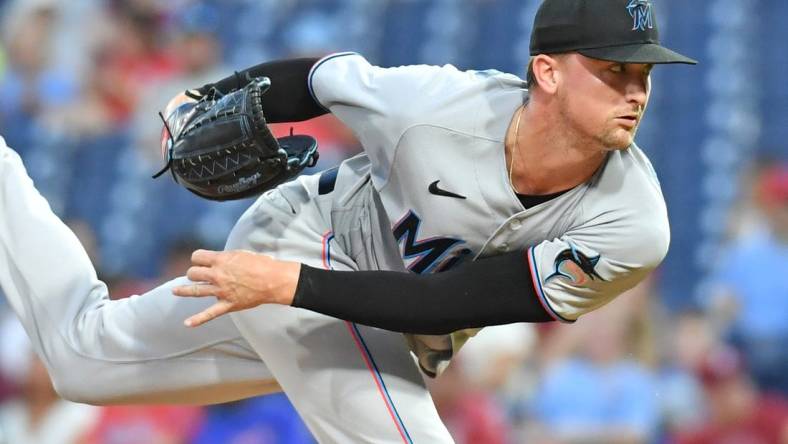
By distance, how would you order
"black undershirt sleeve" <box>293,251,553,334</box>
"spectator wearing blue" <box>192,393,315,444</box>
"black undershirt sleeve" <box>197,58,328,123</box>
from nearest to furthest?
"black undershirt sleeve" <box>293,251,553,334</box> → "black undershirt sleeve" <box>197,58,328,123</box> → "spectator wearing blue" <box>192,393,315,444</box>

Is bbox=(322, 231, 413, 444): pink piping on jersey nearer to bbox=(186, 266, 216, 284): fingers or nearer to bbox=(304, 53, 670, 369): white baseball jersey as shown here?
bbox=(304, 53, 670, 369): white baseball jersey

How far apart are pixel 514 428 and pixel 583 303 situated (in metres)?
1.94

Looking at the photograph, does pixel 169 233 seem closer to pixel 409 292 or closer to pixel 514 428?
pixel 514 428

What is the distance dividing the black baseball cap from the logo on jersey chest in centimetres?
43

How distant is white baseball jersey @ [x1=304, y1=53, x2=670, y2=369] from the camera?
→ 2527mm

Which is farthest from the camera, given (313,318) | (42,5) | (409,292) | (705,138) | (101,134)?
(42,5)

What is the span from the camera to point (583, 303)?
261 centimetres

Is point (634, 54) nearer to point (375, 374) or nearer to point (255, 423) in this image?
point (375, 374)

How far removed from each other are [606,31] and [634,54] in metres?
0.07

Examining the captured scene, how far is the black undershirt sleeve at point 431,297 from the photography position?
2486 mm

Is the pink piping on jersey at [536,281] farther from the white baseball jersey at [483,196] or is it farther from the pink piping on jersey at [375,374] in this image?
the pink piping on jersey at [375,374]

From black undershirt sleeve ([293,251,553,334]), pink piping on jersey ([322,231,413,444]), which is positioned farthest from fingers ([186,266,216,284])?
A: pink piping on jersey ([322,231,413,444])

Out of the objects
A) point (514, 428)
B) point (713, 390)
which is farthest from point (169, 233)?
point (713, 390)

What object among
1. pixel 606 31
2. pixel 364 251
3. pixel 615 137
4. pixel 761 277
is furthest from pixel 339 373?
pixel 761 277
